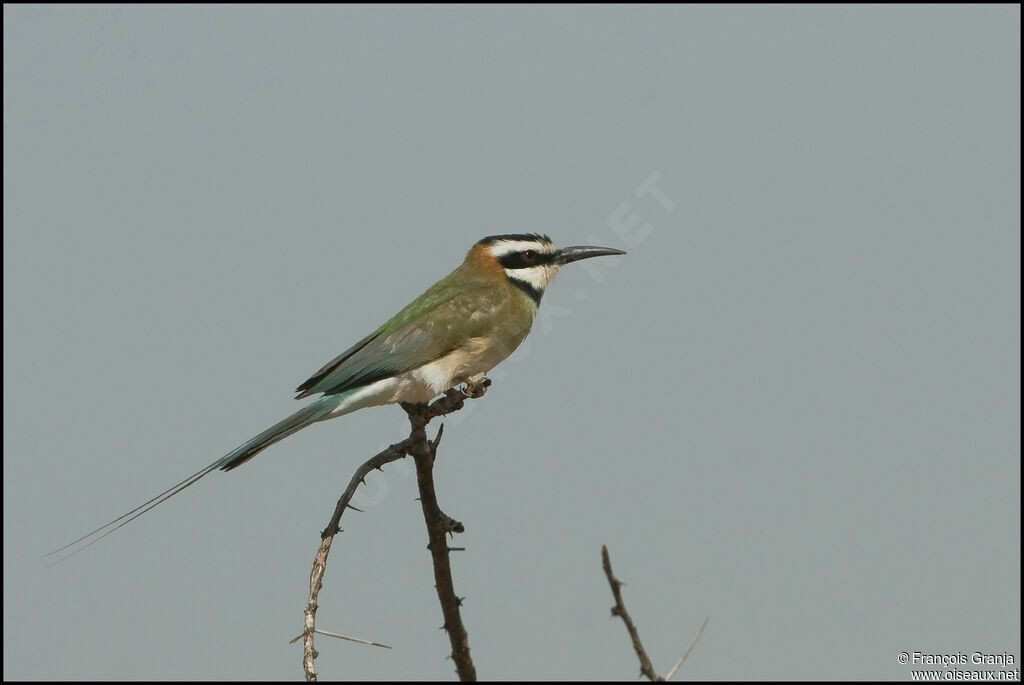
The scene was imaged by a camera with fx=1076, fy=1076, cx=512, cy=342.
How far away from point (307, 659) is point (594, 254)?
365 cm

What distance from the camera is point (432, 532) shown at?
154 inches

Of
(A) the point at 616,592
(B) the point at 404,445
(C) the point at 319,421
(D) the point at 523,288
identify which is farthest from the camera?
(D) the point at 523,288

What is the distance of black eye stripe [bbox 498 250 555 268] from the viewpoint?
19.9ft

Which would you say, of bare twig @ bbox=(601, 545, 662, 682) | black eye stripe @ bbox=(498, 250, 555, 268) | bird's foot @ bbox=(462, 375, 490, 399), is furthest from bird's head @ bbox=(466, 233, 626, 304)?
bare twig @ bbox=(601, 545, 662, 682)

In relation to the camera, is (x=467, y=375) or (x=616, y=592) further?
(x=467, y=375)

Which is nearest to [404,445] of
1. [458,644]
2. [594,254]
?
[458,644]

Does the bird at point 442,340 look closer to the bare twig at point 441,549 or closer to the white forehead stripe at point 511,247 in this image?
the white forehead stripe at point 511,247

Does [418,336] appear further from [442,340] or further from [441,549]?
[441,549]

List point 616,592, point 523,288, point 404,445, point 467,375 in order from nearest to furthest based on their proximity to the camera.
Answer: point 616,592, point 404,445, point 467,375, point 523,288

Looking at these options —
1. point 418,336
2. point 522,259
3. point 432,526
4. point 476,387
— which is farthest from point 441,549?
point 522,259

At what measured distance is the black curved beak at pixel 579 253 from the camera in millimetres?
6230

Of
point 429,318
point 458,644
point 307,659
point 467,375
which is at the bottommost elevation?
point 458,644

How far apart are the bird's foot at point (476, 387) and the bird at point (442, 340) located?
0.19 metres

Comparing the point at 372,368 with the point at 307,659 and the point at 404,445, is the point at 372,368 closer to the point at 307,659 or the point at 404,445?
the point at 404,445
